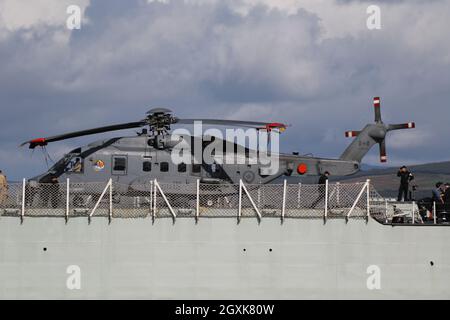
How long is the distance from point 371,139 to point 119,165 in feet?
42.1

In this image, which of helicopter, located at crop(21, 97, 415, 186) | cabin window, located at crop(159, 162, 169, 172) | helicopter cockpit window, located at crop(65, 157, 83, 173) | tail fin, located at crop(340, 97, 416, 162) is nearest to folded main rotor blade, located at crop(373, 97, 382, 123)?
tail fin, located at crop(340, 97, 416, 162)

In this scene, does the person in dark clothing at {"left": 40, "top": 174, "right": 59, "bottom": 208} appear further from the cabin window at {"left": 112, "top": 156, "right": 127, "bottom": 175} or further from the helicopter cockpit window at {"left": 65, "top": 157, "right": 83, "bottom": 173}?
the cabin window at {"left": 112, "top": 156, "right": 127, "bottom": 175}

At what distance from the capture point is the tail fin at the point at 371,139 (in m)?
34.5

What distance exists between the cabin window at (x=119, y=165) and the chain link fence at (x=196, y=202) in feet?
5.06

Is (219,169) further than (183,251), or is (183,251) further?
(219,169)

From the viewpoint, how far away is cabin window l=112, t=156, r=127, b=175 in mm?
29734

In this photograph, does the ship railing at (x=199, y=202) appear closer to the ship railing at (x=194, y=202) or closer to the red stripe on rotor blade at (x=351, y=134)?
the ship railing at (x=194, y=202)

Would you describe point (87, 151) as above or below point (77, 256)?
above

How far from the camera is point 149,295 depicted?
2650 cm

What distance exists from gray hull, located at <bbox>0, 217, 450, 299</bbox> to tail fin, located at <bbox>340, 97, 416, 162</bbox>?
7.82 m

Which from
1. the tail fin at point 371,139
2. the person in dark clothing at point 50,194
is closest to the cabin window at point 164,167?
the person in dark clothing at point 50,194
